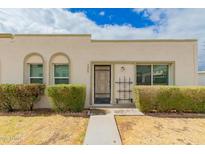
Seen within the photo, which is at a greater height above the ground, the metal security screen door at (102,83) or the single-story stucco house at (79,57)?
the single-story stucco house at (79,57)

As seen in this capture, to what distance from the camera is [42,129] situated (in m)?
6.78

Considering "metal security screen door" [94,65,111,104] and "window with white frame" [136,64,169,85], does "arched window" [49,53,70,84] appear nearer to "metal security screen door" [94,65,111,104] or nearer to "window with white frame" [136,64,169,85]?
"metal security screen door" [94,65,111,104]

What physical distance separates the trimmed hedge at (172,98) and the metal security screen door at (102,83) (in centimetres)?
259

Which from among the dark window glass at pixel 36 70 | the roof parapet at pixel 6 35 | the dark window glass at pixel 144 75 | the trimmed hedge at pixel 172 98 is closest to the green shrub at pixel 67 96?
the dark window glass at pixel 36 70

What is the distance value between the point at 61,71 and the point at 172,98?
6.37 meters

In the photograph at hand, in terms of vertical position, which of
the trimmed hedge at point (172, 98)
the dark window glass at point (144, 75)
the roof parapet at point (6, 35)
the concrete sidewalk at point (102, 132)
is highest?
the roof parapet at point (6, 35)

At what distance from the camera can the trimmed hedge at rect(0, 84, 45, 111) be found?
942cm

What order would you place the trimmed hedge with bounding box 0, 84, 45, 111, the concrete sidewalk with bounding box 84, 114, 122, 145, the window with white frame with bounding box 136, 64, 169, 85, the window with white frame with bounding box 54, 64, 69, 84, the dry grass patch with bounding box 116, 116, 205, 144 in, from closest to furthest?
1. the concrete sidewalk with bounding box 84, 114, 122, 145
2. the dry grass patch with bounding box 116, 116, 205, 144
3. the trimmed hedge with bounding box 0, 84, 45, 111
4. the window with white frame with bounding box 54, 64, 69, 84
5. the window with white frame with bounding box 136, 64, 169, 85

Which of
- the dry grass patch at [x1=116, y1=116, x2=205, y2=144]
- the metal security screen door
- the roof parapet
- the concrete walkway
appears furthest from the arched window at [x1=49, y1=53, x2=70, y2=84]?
the dry grass patch at [x1=116, y1=116, x2=205, y2=144]

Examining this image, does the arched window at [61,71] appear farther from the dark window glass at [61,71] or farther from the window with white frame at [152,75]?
the window with white frame at [152,75]

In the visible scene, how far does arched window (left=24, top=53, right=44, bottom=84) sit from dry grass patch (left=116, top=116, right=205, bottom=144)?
17.9 feet

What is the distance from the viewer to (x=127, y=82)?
10953 millimetres

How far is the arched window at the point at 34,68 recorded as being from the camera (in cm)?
1067
